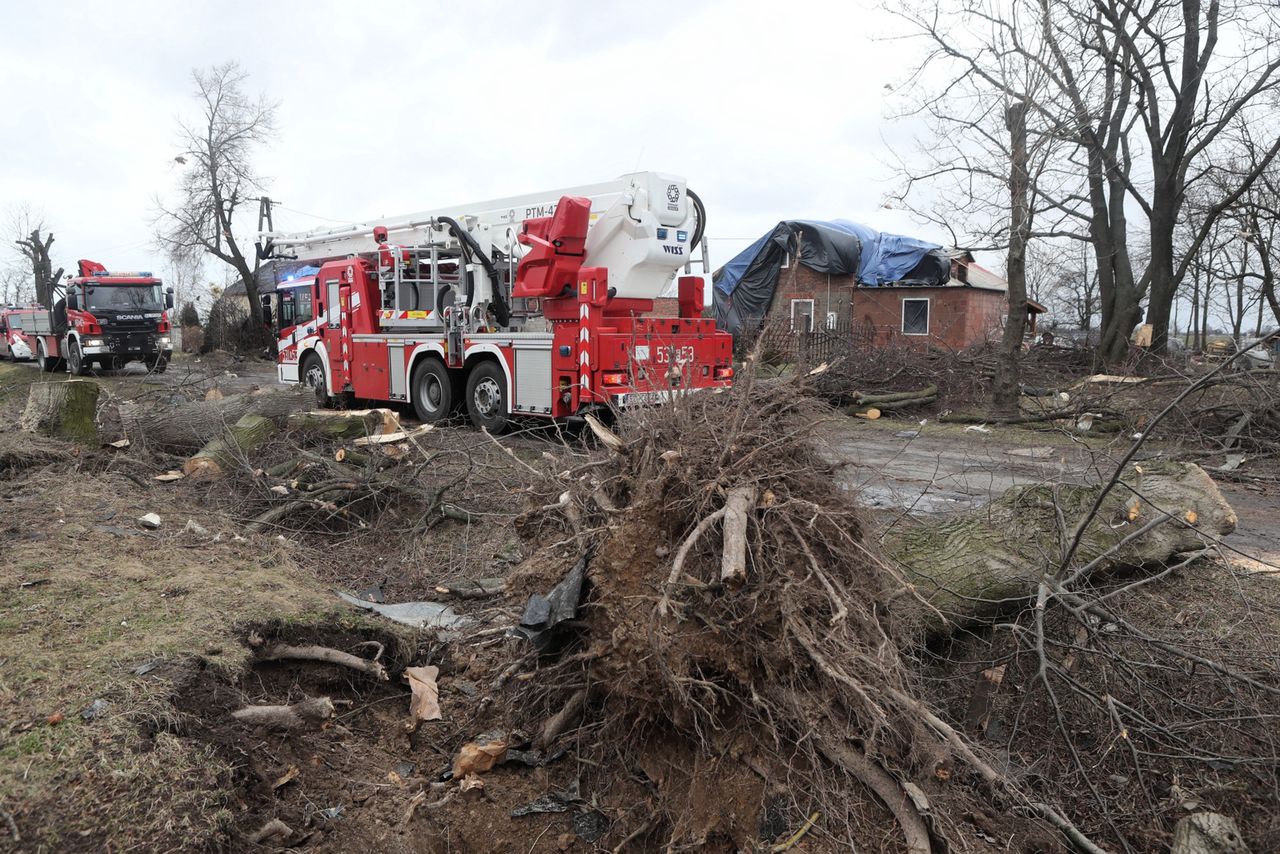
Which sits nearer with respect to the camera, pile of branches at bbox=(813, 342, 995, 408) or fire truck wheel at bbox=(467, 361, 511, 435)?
fire truck wheel at bbox=(467, 361, 511, 435)

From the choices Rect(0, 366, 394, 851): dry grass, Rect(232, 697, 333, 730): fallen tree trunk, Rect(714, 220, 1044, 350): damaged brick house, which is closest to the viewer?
Rect(0, 366, 394, 851): dry grass

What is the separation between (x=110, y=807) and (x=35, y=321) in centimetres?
2854

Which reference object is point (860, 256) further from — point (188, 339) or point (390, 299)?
point (188, 339)

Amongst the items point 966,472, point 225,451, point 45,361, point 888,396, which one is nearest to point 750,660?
point 966,472

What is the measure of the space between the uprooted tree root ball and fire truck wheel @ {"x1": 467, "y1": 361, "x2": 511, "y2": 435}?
26.2ft

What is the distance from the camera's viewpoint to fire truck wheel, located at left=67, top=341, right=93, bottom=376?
22219mm

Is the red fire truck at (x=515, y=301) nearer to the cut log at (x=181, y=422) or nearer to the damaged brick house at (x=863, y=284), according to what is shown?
the cut log at (x=181, y=422)

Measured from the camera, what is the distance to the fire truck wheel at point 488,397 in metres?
11.6

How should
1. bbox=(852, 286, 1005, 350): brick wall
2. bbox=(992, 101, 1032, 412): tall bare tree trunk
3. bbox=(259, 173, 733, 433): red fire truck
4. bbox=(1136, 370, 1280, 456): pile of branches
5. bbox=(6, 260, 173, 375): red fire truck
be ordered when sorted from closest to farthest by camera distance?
bbox=(1136, 370, 1280, 456): pile of branches
bbox=(259, 173, 733, 433): red fire truck
bbox=(992, 101, 1032, 412): tall bare tree trunk
bbox=(6, 260, 173, 375): red fire truck
bbox=(852, 286, 1005, 350): brick wall

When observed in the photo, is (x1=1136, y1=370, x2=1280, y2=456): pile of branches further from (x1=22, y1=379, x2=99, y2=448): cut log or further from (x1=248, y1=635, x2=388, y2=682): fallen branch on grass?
(x1=22, y1=379, x2=99, y2=448): cut log

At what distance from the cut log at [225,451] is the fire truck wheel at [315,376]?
586cm

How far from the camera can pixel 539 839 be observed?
3.48 m

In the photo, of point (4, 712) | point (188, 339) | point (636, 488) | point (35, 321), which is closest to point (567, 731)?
point (636, 488)

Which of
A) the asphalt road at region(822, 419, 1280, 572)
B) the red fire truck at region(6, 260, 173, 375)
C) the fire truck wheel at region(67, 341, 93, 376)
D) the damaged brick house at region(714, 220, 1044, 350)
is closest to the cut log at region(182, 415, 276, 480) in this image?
the asphalt road at region(822, 419, 1280, 572)
